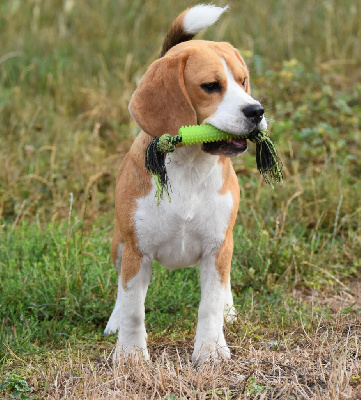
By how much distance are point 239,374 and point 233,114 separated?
1236mm

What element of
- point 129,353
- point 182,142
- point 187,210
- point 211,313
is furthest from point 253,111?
point 129,353

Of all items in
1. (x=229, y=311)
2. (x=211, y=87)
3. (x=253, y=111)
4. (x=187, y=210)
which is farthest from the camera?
(x=229, y=311)

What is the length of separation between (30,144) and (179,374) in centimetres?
406

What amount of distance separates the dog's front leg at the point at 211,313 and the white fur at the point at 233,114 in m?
0.77

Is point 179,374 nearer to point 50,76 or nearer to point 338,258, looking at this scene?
point 338,258

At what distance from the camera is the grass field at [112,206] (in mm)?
3498

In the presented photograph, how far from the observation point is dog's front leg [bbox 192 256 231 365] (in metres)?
3.80

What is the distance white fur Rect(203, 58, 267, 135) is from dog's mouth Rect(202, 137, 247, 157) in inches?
5.3

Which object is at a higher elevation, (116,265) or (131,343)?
(116,265)

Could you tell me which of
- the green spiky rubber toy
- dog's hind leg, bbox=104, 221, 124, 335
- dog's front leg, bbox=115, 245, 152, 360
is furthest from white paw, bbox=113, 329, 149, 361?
the green spiky rubber toy

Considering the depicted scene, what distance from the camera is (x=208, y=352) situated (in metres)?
3.77

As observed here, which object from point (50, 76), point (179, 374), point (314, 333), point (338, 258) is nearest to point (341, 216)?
point (338, 258)

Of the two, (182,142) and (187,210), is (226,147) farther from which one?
(187,210)

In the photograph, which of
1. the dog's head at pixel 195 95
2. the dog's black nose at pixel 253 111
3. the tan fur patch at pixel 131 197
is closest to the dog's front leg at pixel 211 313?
the tan fur patch at pixel 131 197
